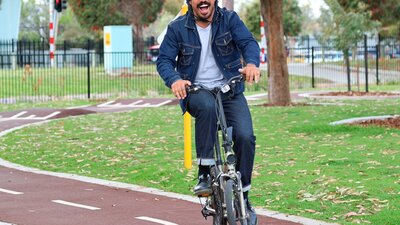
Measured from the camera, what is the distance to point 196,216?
30.2 feet

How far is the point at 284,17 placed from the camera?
65250 mm

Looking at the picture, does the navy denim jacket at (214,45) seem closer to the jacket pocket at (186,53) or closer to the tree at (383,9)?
the jacket pocket at (186,53)

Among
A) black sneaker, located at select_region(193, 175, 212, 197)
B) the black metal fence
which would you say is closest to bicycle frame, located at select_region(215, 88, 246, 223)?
black sneaker, located at select_region(193, 175, 212, 197)

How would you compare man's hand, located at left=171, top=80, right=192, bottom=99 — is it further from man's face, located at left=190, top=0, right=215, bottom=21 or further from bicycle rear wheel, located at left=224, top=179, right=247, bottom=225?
bicycle rear wheel, located at left=224, top=179, right=247, bottom=225

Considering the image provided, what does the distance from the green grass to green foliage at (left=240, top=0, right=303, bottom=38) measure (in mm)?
41975

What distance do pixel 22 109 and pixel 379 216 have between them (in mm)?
17636

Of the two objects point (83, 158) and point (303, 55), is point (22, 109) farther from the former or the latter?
point (303, 55)

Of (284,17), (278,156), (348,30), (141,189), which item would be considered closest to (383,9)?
(284,17)

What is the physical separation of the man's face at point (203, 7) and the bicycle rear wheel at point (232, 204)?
1.17m

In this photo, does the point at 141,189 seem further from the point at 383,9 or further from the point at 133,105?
the point at 383,9

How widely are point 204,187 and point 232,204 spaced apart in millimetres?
468

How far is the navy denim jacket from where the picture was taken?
289 inches

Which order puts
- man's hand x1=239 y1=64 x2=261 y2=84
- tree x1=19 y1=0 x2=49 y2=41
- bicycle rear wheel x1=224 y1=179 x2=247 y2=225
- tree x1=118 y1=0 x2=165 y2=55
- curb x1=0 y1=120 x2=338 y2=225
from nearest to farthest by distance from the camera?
bicycle rear wheel x1=224 y1=179 x2=247 y2=225
man's hand x1=239 y1=64 x2=261 y2=84
curb x1=0 y1=120 x2=338 y2=225
tree x1=118 y1=0 x2=165 y2=55
tree x1=19 y1=0 x2=49 y2=41

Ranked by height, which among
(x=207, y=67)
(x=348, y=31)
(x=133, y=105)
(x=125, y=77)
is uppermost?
(x=348, y=31)
